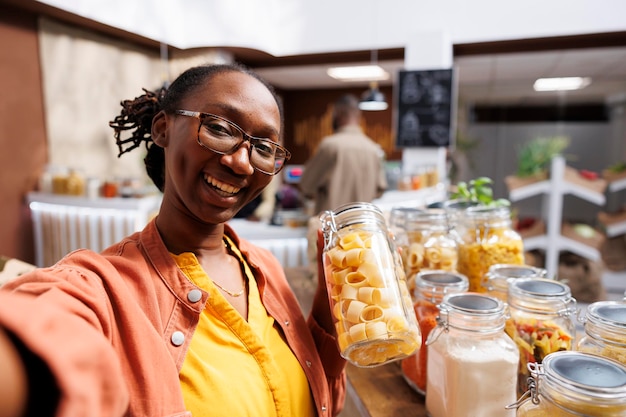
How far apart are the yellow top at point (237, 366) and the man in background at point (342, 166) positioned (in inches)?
92.5

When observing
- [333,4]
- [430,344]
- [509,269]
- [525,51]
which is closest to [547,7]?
[525,51]

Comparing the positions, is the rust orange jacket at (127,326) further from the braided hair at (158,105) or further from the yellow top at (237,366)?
the braided hair at (158,105)

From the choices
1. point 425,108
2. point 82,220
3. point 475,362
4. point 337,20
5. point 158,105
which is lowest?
point 82,220

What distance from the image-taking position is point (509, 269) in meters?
1.05

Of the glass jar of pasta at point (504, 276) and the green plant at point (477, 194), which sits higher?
the green plant at point (477, 194)

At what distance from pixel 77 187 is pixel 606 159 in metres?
9.71

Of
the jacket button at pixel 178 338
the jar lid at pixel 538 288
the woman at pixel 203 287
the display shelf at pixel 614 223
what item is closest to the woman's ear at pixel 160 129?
the woman at pixel 203 287

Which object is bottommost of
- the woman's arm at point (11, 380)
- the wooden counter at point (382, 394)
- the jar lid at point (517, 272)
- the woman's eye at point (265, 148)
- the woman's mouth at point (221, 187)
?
the wooden counter at point (382, 394)

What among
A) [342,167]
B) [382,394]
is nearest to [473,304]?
[382,394]

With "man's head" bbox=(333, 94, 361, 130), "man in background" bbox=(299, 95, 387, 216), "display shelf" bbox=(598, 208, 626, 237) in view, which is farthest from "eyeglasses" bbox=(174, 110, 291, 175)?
"display shelf" bbox=(598, 208, 626, 237)

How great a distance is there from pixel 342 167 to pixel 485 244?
6.80 ft

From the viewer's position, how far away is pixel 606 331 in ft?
2.29

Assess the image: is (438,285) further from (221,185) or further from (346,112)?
(346,112)

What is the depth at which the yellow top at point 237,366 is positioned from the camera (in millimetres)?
672
